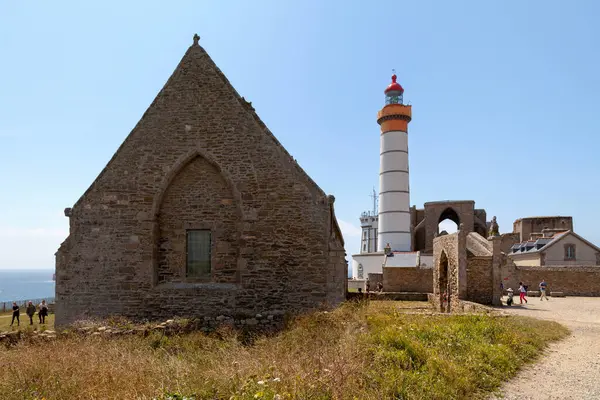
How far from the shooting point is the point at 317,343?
758 centimetres

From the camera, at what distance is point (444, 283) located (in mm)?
23422

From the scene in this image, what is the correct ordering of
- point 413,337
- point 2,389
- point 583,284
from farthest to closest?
point 583,284 → point 413,337 → point 2,389

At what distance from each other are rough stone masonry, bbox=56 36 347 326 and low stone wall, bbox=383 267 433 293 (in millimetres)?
19816

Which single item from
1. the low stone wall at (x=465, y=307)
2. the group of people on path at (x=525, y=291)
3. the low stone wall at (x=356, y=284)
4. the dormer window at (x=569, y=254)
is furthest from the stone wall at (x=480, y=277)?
the dormer window at (x=569, y=254)

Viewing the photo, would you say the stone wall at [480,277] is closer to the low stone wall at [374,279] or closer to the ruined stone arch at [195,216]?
the low stone wall at [374,279]

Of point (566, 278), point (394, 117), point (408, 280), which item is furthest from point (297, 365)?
point (394, 117)

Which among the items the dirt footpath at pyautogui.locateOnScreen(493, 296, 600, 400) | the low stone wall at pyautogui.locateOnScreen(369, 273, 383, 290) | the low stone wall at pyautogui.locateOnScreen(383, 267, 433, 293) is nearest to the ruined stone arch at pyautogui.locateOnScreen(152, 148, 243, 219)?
the dirt footpath at pyautogui.locateOnScreen(493, 296, 600, 400)

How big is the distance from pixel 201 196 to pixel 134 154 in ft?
7.81

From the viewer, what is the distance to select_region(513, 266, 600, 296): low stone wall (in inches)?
1222

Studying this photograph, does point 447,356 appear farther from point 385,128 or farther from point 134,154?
point 385,128

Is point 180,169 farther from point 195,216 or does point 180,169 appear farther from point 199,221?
point 199,221

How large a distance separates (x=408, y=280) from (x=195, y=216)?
72.4 feet

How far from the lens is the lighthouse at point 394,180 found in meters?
46.1

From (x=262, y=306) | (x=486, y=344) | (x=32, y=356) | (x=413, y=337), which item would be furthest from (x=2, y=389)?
(x=486, y=344)
